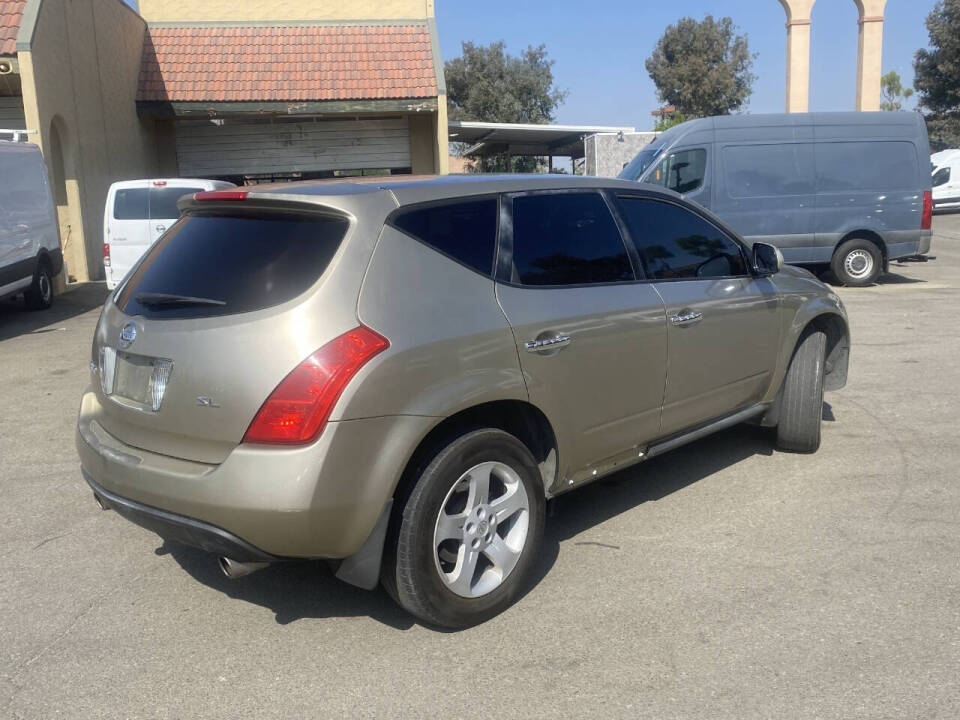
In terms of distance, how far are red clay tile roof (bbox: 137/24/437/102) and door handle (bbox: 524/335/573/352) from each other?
16389 mm

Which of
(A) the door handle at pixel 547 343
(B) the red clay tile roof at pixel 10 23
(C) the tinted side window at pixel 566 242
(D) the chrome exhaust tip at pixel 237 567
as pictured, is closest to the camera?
(D) the chrome exhaust tip at pixel 237 567

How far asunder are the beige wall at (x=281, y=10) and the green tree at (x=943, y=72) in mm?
27306

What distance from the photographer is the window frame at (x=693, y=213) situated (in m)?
4.48

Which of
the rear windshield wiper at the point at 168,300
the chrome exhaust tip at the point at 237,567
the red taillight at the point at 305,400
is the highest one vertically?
the rear windshield wiper at the point at 168,300

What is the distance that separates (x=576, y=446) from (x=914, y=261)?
51.0 ft

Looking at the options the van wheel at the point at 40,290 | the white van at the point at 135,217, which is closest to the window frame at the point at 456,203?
the white van at the point at 135,217

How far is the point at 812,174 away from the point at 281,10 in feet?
43.2

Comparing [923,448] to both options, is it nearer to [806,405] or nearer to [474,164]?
[806,405]

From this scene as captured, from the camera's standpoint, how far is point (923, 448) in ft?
18.6

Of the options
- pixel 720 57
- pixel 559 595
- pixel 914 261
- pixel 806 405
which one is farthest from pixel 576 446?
pixel 720 57

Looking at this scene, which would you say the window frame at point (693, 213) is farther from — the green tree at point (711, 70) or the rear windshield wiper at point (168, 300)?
the green tree at point (711, 70)

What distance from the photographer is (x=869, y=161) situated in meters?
13.3

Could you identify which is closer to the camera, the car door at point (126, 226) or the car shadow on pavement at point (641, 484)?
the car shadow on pavement at point (641, 484)

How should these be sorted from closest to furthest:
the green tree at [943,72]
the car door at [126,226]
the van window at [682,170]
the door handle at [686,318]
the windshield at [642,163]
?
the door handle at [686,318]
the car door at [126,226]
the van window at [682,170]
the windshield at [642,163]
the green tree at [943,72]
